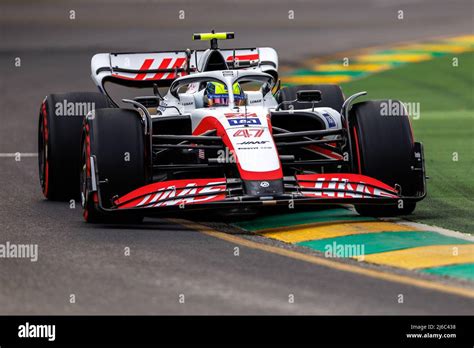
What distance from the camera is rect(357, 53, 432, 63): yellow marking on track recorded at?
1195 inches

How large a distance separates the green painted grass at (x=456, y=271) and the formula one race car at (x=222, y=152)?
2.00 meters

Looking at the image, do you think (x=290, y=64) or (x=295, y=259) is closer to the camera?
(x=295, y=259)

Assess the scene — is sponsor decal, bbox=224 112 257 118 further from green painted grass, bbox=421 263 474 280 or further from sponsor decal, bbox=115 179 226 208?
green painted grass, bbox=421 263 474 280

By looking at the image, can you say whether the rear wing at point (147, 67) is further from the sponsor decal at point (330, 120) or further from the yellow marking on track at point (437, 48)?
the yellow marking on track at point (437, 48)

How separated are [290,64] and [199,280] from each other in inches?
823

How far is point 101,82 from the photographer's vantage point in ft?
51.9

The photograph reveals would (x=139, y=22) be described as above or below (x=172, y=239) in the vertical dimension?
above

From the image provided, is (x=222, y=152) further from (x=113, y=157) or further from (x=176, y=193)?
(x=113, y=157)

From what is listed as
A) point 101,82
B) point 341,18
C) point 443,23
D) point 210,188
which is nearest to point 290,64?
point 443,23

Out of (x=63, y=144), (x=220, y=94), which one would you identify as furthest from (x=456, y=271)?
(x=63, y=144)

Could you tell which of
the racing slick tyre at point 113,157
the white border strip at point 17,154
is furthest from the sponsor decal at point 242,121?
the white border strip at point 17,154

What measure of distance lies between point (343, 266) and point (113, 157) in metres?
2.95

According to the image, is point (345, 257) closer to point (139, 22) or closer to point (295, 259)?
point (295, 259)

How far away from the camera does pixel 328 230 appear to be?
39.8ft
